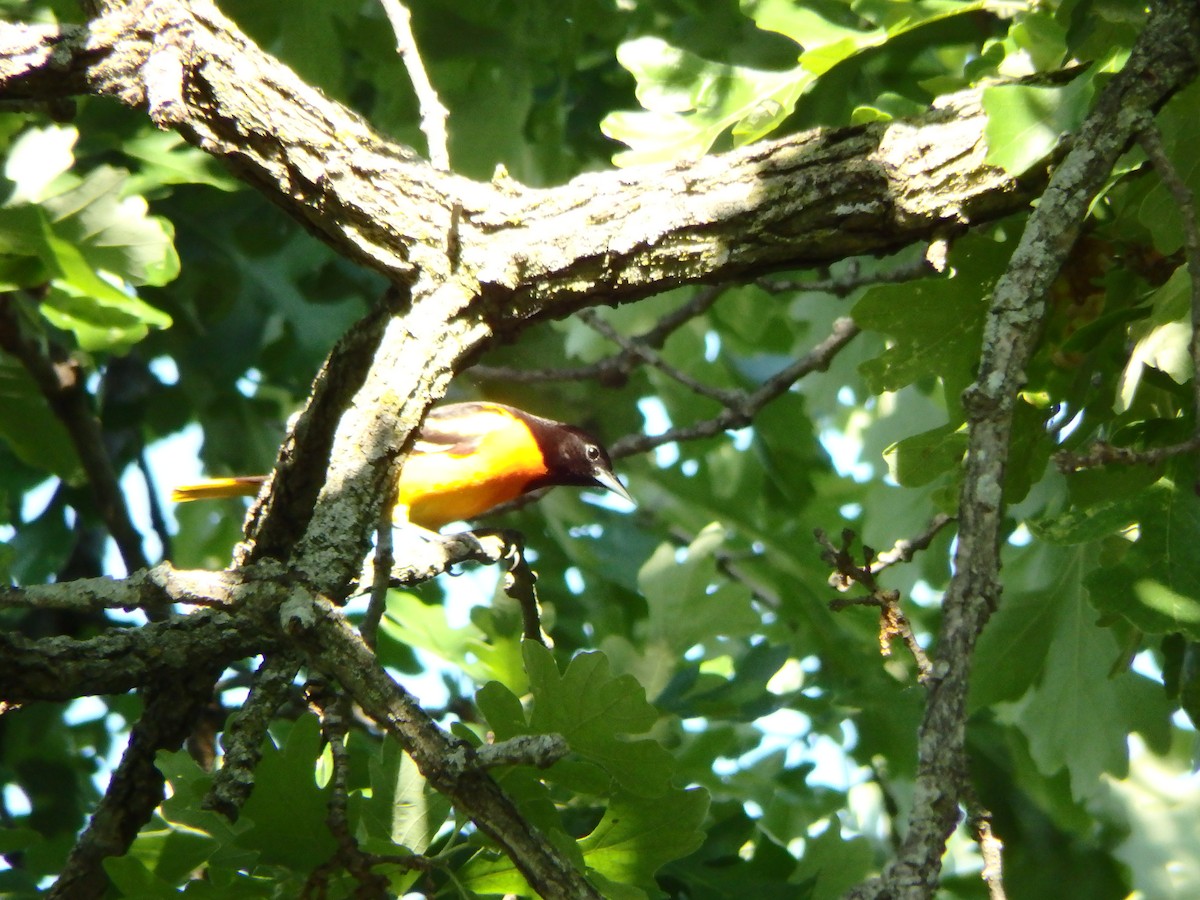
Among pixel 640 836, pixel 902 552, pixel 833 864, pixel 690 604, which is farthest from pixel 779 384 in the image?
pixel 640 836

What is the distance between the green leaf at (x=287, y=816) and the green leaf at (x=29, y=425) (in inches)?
83.4

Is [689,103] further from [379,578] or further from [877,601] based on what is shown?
[877,601]

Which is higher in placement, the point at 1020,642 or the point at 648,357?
the point at 648,357

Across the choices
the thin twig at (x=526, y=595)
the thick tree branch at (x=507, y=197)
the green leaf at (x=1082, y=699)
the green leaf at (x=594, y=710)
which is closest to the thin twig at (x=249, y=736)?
the green leaf at (x=594, y=710)

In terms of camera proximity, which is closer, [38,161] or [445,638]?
[38,161]

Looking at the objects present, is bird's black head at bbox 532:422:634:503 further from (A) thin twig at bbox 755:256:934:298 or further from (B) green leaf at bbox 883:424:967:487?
(B) green leaf at bbox 883:424:967:487

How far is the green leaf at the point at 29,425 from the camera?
12.7 feet

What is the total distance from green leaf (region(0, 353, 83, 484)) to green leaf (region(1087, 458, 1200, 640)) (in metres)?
3.07

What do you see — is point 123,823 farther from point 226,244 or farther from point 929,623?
point 929,623

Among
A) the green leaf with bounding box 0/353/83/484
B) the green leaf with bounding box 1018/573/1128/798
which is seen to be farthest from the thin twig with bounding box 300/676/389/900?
the green leaf with bounding box 0/353/83/484

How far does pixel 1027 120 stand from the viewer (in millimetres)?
2438

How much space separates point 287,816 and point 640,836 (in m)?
0.67

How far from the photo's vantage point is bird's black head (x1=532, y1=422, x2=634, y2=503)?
17.3ft

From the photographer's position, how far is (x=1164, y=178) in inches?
84.6
